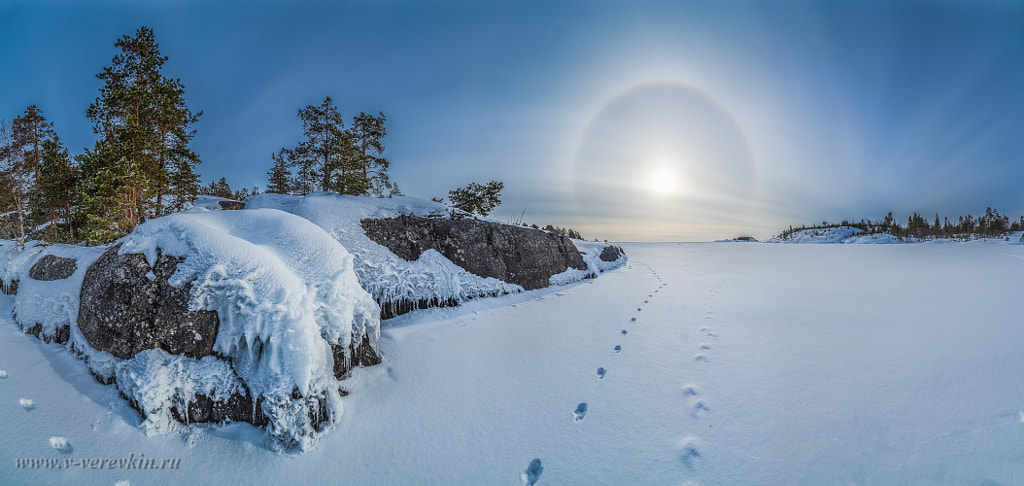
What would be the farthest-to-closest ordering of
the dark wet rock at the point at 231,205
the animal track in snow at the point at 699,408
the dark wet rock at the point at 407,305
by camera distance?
the dark wet rock at the point at 231,205
the dark wet rock at the point at 407,305
the animal track in snow at the point at 699,408

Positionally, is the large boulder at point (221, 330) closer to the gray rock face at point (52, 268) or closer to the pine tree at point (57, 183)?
the gray rock face at point (52, 268)

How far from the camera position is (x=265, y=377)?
3402 millimetres

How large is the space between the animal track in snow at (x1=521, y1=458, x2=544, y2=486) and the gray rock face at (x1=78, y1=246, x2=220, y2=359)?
380cm

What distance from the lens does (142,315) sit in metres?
3.70

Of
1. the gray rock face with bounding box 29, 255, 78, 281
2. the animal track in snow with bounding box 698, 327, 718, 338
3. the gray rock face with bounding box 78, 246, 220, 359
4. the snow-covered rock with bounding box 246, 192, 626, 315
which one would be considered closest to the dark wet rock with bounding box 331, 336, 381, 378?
the gray rock face with bounding box 78, 246, 220, 359

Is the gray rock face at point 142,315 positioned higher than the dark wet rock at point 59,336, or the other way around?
the gray rock face at point 142,315

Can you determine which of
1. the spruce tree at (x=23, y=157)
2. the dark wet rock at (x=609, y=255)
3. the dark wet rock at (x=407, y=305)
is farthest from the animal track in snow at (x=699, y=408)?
the spruce tree at (x=23, y=157)

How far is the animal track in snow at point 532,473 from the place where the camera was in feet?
9.23

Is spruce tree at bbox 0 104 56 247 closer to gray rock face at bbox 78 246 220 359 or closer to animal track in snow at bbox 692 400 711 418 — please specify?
gray rock face at bbox 78 246 220 359

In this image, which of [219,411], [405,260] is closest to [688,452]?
[219,411]

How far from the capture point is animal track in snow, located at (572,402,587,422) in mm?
3532

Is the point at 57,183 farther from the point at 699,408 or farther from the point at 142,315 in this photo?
the point at 699,408

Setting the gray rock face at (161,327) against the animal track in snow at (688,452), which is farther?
the gray rock face at (161,327)

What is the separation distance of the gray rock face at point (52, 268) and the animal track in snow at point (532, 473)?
27.5ft
